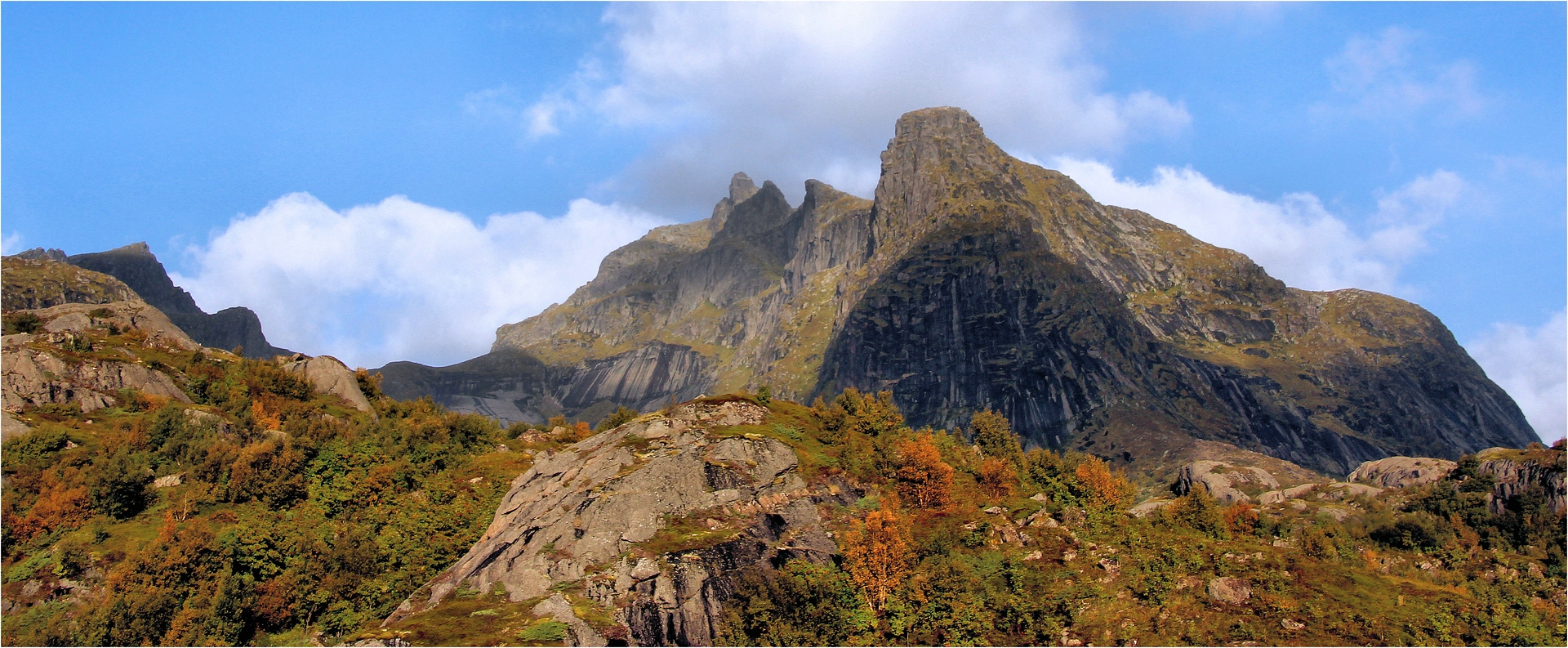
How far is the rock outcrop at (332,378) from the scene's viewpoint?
115812 mm

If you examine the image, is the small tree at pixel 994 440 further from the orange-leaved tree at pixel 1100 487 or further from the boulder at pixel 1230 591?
the boulder at pixel 1230 591

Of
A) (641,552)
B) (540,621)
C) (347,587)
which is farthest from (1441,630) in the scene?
(347,587)

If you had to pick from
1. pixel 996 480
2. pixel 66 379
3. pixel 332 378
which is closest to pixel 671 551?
pixel 996 480

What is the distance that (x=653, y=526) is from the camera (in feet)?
198

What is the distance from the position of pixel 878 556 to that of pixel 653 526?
1517 cm

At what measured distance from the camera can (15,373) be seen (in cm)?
9012

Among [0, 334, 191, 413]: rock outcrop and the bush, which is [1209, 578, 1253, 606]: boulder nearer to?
the bush

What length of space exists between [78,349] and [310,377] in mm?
24067

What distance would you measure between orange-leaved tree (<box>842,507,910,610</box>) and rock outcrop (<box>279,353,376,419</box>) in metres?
77.4

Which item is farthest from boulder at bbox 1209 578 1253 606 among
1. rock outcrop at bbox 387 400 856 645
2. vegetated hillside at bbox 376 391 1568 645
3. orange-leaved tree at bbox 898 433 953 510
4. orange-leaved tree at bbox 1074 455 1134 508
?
rock outcrop at bbox 387 400 856 645

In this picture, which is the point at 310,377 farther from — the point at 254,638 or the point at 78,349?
the point at 254,638

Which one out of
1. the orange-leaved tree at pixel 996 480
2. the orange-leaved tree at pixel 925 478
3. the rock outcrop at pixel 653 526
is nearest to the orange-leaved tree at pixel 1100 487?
the orange-leaved tree at pixel 996 480

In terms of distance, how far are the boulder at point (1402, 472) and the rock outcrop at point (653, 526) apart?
134243 mm

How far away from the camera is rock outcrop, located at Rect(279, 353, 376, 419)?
11581 centimetres
